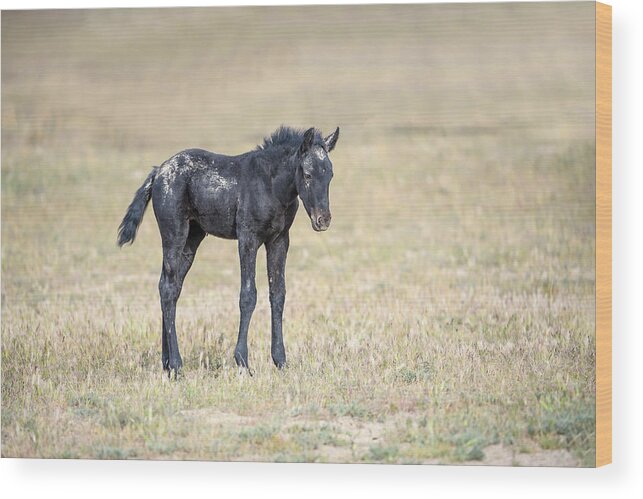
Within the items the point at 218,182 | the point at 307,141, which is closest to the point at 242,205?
the point at 218,182

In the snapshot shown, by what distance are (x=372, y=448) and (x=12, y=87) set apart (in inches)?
201

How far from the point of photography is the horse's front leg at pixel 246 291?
11.4 m

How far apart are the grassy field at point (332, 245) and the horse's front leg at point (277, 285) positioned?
0.82 feet

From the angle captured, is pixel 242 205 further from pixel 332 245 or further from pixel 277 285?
pixel 332 245

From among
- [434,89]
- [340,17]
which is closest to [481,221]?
[434,89]

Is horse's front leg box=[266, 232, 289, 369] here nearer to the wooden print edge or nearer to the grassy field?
the grassy field

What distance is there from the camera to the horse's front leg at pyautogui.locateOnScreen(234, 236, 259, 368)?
11.4 meters

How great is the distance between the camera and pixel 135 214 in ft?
39.0

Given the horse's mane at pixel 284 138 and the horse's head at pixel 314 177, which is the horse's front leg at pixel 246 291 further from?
the horse's mane at pixel 284 138

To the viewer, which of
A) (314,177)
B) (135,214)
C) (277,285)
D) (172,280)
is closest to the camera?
(314,177)

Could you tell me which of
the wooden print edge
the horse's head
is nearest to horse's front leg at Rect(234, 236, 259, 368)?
the horse's head

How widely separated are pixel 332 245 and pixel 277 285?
561cm

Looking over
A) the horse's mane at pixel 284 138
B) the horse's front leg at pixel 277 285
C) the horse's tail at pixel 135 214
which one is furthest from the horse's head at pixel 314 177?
the horse's tail at pixel 135 214

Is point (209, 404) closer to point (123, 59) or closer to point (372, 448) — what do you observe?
point (372, 448)
